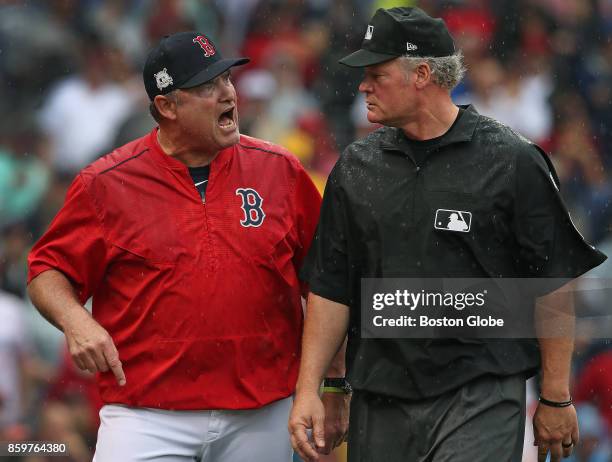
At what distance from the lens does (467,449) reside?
3.95 m

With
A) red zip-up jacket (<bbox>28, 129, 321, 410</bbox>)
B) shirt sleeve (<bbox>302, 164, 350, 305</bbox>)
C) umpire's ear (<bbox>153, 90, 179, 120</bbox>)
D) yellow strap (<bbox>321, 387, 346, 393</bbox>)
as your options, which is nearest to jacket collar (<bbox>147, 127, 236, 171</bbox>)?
red zip-up jacket (<bbox>28, 129, 321, 410</bbox>)

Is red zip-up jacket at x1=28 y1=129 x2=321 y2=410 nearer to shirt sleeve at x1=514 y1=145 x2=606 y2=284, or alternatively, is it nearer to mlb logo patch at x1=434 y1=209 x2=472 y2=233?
mlb logo patch at x1=434 y1=209 x2=472 y2=233

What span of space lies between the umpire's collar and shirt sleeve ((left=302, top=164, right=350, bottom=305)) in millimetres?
224

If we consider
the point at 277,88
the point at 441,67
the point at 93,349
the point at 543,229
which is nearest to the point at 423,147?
the point at 441,67

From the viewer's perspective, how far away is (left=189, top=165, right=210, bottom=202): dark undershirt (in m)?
4.62

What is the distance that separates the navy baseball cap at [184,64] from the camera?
4.61 m

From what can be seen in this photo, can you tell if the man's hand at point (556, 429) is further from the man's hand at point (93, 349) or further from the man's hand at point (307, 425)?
the man's hand at point (93, 349)

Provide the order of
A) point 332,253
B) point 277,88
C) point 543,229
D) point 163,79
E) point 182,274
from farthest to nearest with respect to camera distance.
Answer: point 277,88
point 163,79
point 182,274
point 332,253
point 543,229

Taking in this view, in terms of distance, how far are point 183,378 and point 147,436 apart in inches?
10.3

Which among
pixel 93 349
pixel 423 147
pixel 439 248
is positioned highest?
pixel 423 147

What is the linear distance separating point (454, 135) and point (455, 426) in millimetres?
1022

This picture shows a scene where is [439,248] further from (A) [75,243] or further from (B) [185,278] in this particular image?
(A) [75,243]

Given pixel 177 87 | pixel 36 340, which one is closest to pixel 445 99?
pixel 177 87

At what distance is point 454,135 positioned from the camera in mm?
4145
